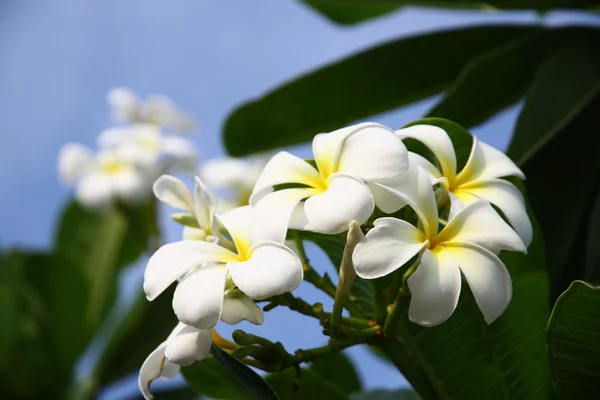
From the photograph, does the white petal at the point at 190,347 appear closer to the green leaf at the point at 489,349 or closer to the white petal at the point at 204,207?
the white petal at the point at 204,207

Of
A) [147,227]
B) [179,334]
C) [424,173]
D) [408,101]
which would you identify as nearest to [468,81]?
[408,101]

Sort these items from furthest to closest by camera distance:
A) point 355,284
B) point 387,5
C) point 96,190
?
point 96,190
point 387,5
point 355,284

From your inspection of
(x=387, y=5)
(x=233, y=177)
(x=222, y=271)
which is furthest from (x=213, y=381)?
(x=233, y=177)

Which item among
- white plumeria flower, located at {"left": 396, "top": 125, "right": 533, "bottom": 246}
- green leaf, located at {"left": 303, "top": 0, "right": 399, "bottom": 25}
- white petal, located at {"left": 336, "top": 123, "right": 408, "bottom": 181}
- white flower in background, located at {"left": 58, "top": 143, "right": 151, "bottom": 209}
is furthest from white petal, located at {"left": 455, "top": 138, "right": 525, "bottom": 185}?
white flower in background, located at {"left": 58, "top": 143, "right": 151, "bottom": 209}

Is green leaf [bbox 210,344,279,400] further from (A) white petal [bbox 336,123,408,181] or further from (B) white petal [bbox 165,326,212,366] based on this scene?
(A) white petal [bbox 336,123,408,181]

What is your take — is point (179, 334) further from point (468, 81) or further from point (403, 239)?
point (468, 81)

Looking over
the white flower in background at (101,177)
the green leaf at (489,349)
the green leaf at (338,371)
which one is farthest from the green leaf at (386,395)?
the white flower in background at (101,177)

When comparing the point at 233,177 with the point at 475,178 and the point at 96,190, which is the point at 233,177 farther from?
the point at 475,178
